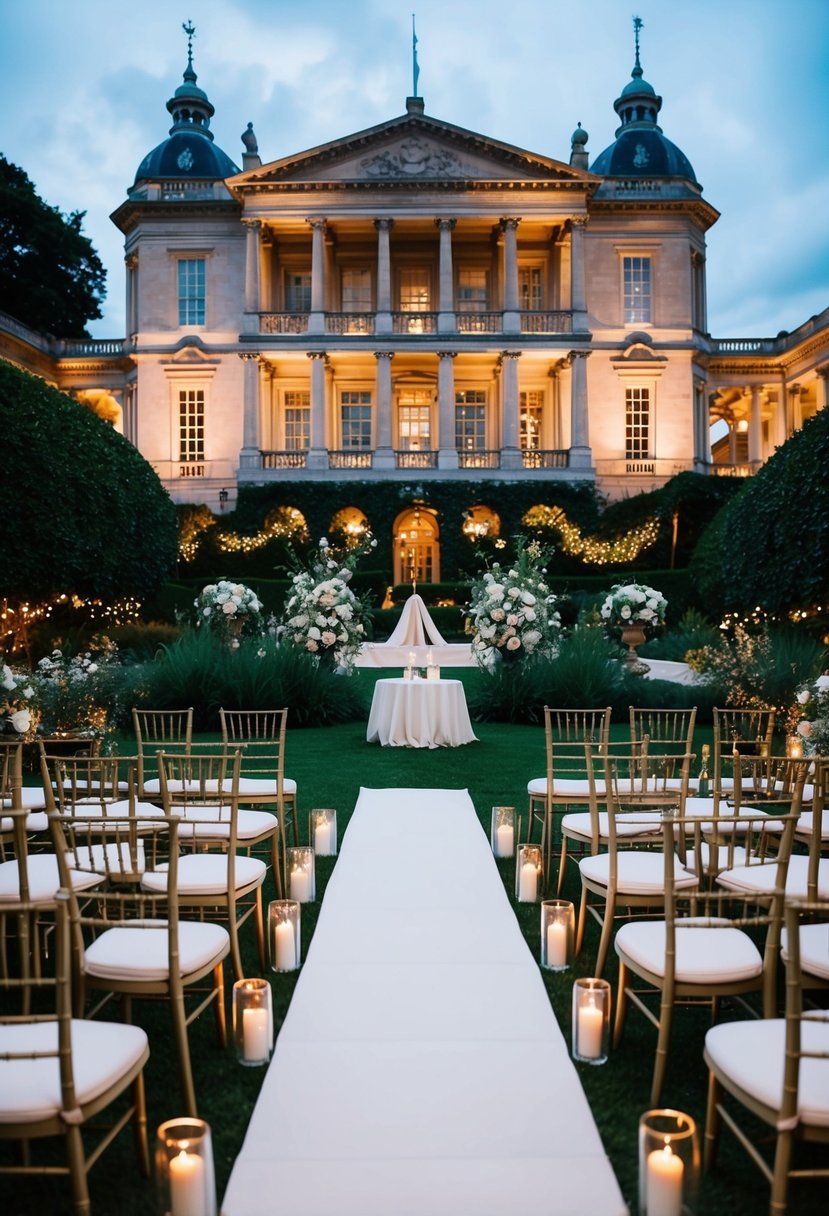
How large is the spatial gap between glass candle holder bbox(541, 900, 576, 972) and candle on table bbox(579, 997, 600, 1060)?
92cm

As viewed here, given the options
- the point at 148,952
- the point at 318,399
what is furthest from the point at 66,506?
the point at 318,399

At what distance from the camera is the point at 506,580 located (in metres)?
13.9

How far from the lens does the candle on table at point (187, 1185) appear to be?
8.14ft

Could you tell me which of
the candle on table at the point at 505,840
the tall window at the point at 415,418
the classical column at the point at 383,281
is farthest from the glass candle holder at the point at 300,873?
the tall window at the point at 415,418

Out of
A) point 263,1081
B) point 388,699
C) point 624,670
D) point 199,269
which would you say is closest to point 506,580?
point 624,670

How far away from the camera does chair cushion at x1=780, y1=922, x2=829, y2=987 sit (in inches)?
134

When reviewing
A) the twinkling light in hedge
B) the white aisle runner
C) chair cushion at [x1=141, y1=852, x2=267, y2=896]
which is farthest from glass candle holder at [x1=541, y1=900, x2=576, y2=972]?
the twinkling light in hedge

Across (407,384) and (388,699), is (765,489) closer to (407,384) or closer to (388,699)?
(388,699)

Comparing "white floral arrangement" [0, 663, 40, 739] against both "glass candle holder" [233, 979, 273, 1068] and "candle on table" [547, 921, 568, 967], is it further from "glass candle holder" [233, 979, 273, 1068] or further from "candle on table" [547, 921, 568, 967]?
"candle on table" [547, 921, 568, 967]

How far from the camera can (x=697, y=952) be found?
3.46 metres

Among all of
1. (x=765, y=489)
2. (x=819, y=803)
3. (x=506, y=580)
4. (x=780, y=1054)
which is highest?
(x=765, y=489)

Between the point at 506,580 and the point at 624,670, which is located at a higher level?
the point at 506,580

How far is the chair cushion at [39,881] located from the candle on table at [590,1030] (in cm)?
Answer: 219

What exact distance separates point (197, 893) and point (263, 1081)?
100 cm
